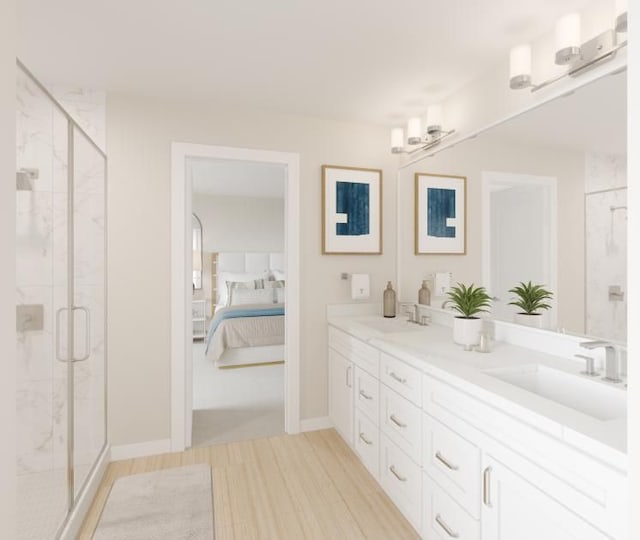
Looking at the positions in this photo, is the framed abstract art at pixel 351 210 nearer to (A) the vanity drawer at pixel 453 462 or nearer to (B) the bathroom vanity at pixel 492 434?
(B) the bathroom vanity at pixel 492 434

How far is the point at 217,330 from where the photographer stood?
468cm

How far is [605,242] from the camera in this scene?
1.56 m

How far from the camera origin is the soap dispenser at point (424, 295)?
2.81 meters

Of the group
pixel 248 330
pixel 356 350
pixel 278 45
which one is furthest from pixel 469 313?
pixel 248 330

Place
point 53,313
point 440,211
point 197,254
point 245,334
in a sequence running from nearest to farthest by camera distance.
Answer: point 53,313 → point 440,211 → point 245,334 → point 197,254

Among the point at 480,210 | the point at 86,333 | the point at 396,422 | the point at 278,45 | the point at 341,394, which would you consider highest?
the point at 278,45

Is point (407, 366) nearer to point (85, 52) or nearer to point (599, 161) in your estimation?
point (599, 161)

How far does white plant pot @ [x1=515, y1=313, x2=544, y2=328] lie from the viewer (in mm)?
1901

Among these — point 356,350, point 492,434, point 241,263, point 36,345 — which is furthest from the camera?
point 241,263

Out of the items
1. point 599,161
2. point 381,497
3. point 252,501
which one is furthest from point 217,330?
point 599,161

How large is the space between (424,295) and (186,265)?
5.85 feet

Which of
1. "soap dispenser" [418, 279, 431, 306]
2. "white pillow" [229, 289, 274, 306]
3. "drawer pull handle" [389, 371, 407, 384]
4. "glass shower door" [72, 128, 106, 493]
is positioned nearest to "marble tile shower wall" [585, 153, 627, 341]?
"drawer pull handle" [389, 371, 407, 384]

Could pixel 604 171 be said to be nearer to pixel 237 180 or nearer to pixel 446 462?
pixel 446 462

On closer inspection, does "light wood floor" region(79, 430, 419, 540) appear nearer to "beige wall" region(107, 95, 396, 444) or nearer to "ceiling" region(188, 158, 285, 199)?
"beige wall" region(107, 95, 396, 444)
